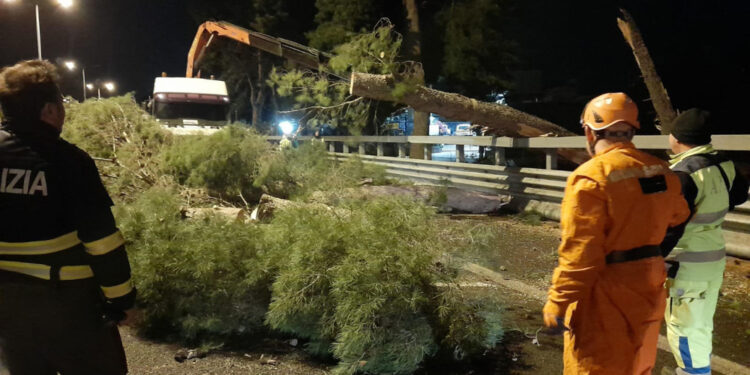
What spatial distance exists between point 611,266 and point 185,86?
13997mm

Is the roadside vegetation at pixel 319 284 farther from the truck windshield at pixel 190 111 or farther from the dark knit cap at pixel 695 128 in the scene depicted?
the truck windshield at pixel 190 111

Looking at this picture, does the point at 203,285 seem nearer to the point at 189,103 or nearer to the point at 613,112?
the point at 613,112

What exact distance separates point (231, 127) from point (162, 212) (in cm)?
374

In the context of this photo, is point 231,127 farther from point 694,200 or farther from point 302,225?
point 694,200

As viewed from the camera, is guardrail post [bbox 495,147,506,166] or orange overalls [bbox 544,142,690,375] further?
guardrail post [bbox 495,147,506,166]

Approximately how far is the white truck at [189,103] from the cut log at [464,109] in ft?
23.2

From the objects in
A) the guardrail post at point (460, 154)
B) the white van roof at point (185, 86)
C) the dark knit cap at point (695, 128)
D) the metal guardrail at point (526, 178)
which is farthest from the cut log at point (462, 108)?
the white van roof at point (185, 86)

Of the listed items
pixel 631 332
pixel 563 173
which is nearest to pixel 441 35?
pixel 563 173

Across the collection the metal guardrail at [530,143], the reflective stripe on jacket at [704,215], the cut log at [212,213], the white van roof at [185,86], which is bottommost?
the cut log at [212,213]

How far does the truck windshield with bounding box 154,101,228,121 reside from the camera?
45.6 ft

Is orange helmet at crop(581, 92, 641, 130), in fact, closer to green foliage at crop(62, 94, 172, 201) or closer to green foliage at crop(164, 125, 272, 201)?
green foliage at crop(164, 125, 272, 201)

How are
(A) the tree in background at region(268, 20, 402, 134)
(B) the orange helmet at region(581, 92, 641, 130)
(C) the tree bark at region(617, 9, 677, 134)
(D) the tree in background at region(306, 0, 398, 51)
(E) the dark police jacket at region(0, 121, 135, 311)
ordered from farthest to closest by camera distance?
(D) the tree in background at region(306, 0, 398, 51)
(A) the tree in background at region(268, 20, 402, 134)
(C) the tree bark at region(617, 9, 677, 134)
(B) the orange helmet at region(581, 92, 641, 130)
(E) the dark police jacket at region(0, 121, 135, 311)

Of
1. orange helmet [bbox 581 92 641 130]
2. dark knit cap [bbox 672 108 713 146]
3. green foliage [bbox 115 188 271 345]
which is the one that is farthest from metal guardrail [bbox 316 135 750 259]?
green foliage [bbox 115 188 271 345]

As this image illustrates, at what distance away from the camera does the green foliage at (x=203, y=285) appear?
3805 millimetres
